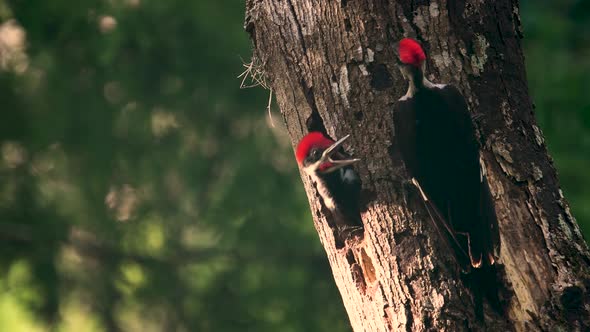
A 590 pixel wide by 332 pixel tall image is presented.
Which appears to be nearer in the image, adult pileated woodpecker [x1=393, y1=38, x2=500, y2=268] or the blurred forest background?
adult pileated woodpecker [x1=393, y1=38, x2=500, y2=268]

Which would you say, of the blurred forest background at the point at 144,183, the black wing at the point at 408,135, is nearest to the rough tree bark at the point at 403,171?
the black wing at the point at 408,135

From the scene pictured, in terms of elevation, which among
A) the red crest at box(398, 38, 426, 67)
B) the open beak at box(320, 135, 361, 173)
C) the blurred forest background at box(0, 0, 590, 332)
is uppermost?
the blurred forest background at box(0, 0, 590, 332)

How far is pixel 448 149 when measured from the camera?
200 cm

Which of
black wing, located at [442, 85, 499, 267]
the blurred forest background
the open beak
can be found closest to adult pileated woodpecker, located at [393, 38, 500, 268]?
black wing, located at [442, 85, 499, 267]

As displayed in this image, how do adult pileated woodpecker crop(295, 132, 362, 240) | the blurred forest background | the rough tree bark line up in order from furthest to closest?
the blurred forest background → adult pileated woodpecker crop(295, 132, 362, 240) → the rough tree bark

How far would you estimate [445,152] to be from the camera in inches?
78.7

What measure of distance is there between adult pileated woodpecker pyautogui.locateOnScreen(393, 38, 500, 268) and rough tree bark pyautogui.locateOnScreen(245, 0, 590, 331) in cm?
3

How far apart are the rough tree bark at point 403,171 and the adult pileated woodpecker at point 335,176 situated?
0.03 meters

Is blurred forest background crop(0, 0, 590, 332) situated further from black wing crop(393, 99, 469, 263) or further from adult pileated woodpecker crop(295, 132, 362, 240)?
black wing crop(393, 99, 469, 263)

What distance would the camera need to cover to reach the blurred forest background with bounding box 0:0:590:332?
5453 millimetres

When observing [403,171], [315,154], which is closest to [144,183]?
[315,154]

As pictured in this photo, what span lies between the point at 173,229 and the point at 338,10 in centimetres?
378

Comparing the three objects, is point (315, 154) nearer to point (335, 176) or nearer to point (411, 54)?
point (335, 176)

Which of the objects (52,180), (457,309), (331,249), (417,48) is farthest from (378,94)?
(52,180)
